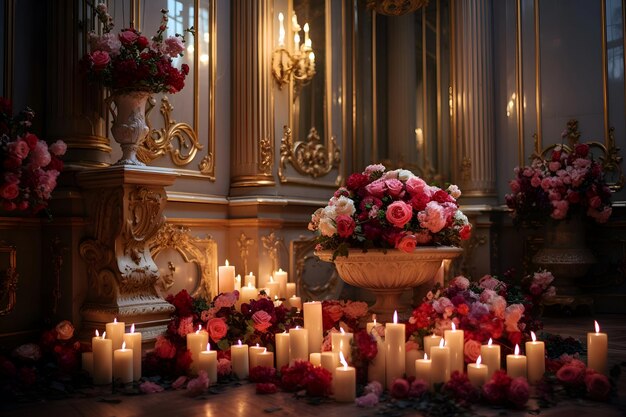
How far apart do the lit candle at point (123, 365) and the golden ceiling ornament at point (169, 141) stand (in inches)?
74.3

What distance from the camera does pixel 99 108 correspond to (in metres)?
4.28

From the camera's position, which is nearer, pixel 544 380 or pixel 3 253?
pixel 544 380

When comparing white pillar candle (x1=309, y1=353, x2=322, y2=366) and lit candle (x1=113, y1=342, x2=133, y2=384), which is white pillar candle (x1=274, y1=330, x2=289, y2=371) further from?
lit candle (x1=113, y1=342, x2=133, y2=384)

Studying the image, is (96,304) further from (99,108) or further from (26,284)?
(99,108)

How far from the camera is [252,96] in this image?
557 centimetres

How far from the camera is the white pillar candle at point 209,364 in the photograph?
10.8ft

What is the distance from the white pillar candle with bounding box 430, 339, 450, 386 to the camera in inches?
119

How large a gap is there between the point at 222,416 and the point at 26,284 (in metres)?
1.93

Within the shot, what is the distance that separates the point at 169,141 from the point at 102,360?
214cm

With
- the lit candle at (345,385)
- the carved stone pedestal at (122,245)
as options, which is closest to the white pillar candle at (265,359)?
the lit candle at (345,385)

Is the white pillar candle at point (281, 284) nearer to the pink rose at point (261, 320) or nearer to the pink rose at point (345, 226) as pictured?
the pink rose at point (261, 320)

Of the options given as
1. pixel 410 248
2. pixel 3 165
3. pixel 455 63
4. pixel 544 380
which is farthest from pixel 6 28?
pixel 455 63

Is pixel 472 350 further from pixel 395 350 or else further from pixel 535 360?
pixel 395 350

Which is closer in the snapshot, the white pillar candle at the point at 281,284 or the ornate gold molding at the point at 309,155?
the white pillar candle at the point at 281,284
